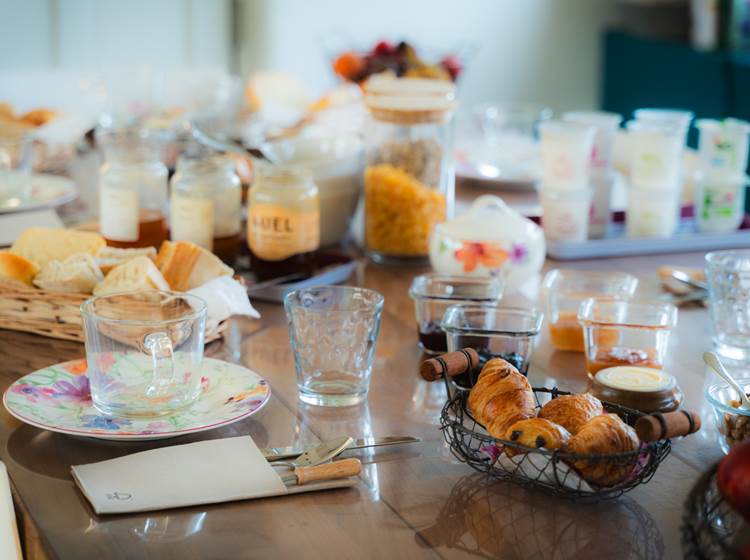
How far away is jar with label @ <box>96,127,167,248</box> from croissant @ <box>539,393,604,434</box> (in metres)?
0.82

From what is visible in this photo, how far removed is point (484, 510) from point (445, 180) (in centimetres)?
92

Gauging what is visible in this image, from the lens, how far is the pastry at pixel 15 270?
1.31 m

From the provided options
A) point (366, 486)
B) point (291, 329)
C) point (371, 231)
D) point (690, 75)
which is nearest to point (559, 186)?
point (371, 231)

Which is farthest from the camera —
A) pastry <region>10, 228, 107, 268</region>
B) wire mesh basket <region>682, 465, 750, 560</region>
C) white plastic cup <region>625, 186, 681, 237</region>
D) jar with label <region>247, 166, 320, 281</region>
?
white plastic cup <region>625, 186, 681, 237</region>

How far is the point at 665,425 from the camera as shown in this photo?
853mm

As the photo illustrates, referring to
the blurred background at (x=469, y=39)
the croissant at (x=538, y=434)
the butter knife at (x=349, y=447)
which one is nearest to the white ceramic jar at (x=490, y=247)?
the butter knife at (x=349, y=447)

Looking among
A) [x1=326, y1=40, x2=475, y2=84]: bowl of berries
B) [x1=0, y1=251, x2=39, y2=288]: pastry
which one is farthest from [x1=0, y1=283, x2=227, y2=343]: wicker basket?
[x1=326, y1=40, x2=475, y2=84]: bowl of berries

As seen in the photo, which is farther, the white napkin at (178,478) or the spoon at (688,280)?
the spoon at (688,280)

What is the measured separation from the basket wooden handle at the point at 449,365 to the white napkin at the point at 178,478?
0.17 m

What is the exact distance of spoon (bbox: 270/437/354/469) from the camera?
37.4 inches

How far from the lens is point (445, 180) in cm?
174

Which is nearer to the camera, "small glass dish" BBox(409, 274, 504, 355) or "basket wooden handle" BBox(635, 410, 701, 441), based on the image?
"basket wooden handle" BBox(635, 410, 701, 441)

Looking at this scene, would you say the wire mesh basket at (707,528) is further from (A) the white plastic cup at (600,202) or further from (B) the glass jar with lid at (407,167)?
(A) the white plastic cup at (600,202)

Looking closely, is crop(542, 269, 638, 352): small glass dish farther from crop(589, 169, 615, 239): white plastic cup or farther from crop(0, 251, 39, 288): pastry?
crop(0, 251, 39, 288): pastry
